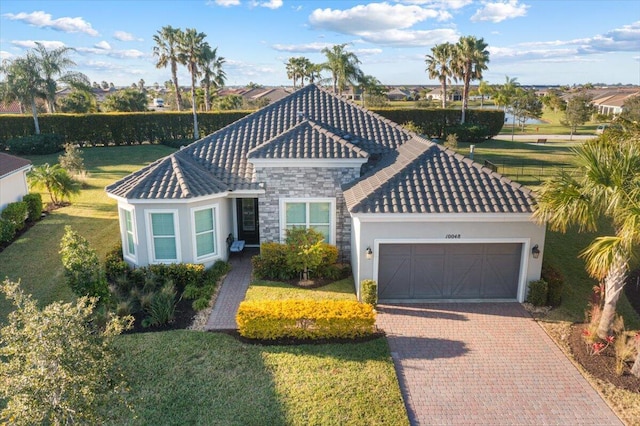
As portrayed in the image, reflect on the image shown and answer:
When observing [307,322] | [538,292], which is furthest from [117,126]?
[538,292]

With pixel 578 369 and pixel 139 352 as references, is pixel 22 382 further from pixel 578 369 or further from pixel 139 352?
pixel 578 369

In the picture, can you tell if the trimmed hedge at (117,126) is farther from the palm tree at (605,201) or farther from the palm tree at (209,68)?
the palm tree at (605,201)

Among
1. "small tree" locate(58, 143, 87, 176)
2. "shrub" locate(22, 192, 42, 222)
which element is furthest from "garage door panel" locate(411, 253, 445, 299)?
"small tree" locate(58, 143, 87, 176)

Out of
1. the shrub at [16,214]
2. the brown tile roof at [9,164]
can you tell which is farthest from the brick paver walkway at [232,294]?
the brown tile roof at [9,164]

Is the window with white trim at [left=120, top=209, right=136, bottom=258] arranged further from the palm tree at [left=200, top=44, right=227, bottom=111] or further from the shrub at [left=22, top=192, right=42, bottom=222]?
the palm tree at [left=200, top=44, right=227, bottom=111]

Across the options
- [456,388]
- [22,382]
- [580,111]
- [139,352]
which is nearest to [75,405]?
[22,382]
